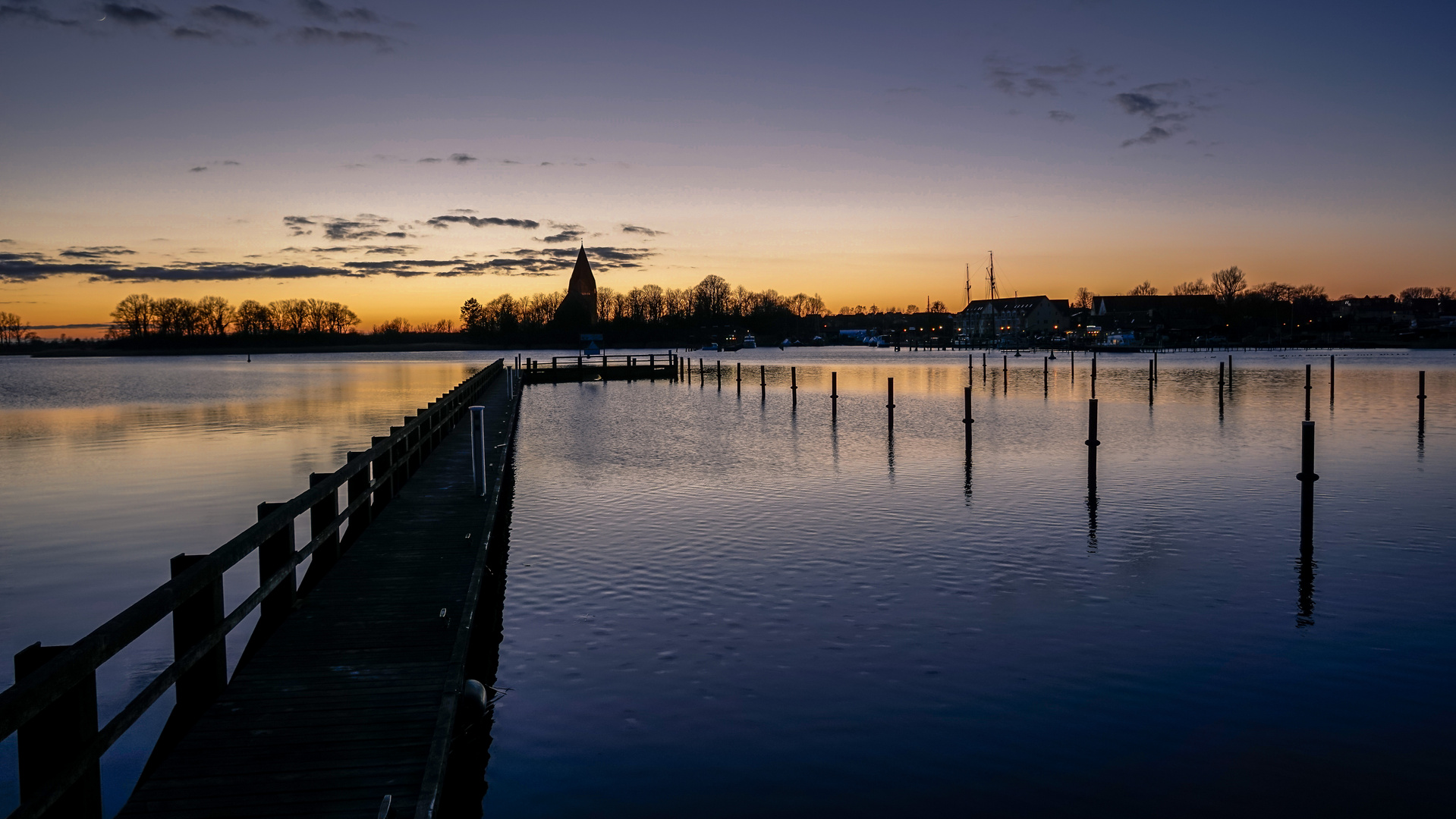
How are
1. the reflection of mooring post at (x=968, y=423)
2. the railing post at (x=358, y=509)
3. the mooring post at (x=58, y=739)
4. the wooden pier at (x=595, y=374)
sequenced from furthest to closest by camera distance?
the wooden pier at (x=595, y=374) < the reflection of mooring post at (x=968, y=423) < the railing post at (x=358, y=509) < the mooring post at (x=58, y=739)

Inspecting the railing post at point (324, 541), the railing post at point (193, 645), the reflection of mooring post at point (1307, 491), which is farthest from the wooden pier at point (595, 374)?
the railing post at point (193, 645)

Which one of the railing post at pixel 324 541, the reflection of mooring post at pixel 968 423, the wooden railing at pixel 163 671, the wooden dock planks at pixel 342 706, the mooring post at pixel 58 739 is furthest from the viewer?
the reflection of mooring post at pixel 968 423

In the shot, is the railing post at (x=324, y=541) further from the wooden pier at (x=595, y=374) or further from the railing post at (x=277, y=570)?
the wooden pier at (x=595, y=374)

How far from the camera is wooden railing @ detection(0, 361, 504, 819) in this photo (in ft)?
14.8

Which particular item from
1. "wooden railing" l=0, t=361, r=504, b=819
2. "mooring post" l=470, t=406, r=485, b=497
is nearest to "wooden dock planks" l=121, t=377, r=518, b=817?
"wooden railing" l=0, t=361, r=504, b=819

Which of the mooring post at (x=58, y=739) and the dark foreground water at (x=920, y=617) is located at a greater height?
the mooring post at (x=58, y=739)

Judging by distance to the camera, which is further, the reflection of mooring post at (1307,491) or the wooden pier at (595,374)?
the wooden pier at (595,374)

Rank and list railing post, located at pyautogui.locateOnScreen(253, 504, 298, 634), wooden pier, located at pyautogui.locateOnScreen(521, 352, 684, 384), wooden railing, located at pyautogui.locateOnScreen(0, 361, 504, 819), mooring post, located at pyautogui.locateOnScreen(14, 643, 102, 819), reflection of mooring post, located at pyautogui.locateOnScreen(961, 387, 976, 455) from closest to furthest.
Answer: wooden railing, located at pyautogui.locateOnScreen(0, 361, 504, 819) → mooring post, located at pyautogui.locateOnScreen(14, 643, 102, 819) → railing post, located at pyautogui.locateOnScreen(253, 504, 298, 634) → reflection of mooring post, located at pyautogui.locateOnScreen(961, 387, 976, 455) → wooden pier, located at pyautogui.locateOnScreen(521, 352, 684, 384)

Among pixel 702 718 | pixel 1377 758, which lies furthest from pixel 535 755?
pixel 1377 758

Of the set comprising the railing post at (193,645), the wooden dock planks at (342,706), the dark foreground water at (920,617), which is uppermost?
the railing post at (193,645)

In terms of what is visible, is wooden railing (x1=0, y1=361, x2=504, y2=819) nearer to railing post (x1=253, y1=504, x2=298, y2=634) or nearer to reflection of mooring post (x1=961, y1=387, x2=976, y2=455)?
railing post (x1=253, y1=504, x2=298, y2=634)

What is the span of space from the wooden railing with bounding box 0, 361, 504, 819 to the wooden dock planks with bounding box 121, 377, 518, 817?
30 centimetres

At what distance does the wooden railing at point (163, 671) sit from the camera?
452 cm

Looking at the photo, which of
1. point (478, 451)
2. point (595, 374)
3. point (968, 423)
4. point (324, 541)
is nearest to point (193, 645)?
point (324, 541)
